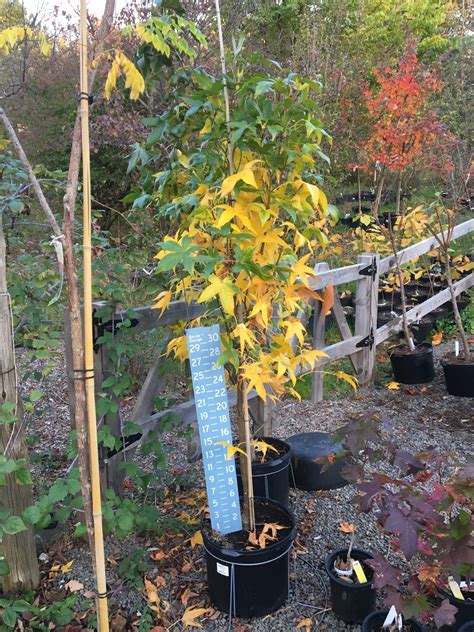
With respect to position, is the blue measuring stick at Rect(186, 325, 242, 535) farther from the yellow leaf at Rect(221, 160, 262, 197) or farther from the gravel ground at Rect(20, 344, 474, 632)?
the yellow leaf at Rect(221, 160, 262, 197)

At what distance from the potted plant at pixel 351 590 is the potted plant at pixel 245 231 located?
0.21 meters

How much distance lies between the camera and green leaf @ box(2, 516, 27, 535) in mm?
1909

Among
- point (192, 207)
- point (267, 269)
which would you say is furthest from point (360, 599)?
point (192, 207)

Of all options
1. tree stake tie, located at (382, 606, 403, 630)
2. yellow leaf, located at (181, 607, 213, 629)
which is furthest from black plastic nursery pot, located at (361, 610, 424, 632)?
yellow leaf, located at (181, 607, 213, 629)

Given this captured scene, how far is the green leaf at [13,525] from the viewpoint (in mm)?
1909

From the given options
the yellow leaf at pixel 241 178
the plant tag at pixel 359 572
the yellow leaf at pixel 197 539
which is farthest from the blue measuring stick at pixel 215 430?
the yellow leaf at pixel 241 178

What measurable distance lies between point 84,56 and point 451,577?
211 centimetres

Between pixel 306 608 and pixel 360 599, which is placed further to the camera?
pixel 306 608

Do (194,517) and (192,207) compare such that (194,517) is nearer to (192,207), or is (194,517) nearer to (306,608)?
(306,608)

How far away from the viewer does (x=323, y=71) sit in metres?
8.38

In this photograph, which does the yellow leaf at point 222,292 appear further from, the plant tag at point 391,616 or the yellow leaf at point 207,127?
the plant tag at point 391,616

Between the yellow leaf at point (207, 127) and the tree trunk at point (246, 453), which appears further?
the tree trunk at point (246, 453)

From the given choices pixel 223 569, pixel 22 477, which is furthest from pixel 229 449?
pixel 22 477

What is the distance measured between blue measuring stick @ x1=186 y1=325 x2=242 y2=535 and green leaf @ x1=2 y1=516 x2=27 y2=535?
73 centimetres
